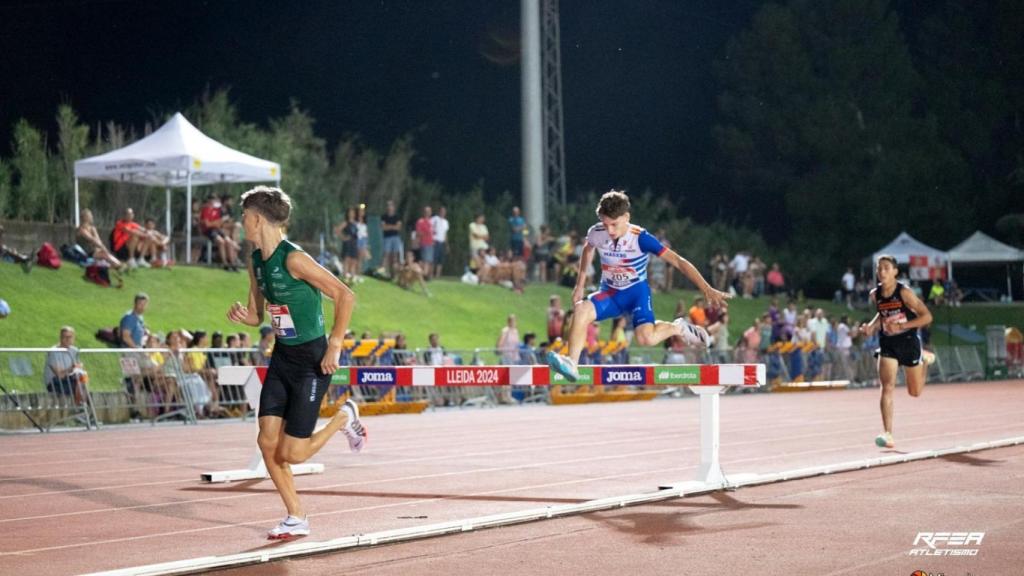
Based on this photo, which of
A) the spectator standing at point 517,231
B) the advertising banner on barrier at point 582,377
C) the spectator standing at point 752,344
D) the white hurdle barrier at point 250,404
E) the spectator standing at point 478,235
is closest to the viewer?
the advertising banner on barrier at point 582,377

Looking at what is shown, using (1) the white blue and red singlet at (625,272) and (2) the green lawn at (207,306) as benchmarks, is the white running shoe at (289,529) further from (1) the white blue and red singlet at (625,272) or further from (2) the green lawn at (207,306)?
(2) the green lawn at (207,306)

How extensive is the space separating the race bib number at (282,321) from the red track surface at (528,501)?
1260 millimetres

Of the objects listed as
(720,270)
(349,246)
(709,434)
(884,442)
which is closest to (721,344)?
(349,246)

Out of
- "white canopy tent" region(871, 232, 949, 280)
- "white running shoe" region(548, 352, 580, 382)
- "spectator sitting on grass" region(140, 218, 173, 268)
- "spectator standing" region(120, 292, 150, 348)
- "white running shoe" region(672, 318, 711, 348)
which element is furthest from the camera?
"white canopy tent" region(871, 232, 949, 280)

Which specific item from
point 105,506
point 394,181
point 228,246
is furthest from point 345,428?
point 394,181

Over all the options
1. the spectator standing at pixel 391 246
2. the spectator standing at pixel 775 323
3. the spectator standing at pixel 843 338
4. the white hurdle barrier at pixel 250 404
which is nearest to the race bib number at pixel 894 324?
the white hurdle barrier at pixel 250 404

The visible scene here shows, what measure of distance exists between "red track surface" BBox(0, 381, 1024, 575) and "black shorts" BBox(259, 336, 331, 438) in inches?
29.9

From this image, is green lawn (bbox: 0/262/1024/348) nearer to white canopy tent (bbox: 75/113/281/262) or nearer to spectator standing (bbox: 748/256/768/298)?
white canopy tent (bbox: 75/113/281/262)

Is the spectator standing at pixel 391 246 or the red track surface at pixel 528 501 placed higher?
the spectator standing at pixel 391 246

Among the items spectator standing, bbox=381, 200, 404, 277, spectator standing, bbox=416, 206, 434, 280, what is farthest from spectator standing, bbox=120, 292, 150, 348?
spectator standing, bbox=416, 206, 434, 280

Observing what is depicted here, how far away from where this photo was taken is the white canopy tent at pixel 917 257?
44938 millimetres

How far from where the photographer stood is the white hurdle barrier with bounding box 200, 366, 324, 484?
37.7 ft

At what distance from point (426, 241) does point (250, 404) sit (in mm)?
23355

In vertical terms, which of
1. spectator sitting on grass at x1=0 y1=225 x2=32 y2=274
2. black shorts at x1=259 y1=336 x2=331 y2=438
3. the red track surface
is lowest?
the red track surface
